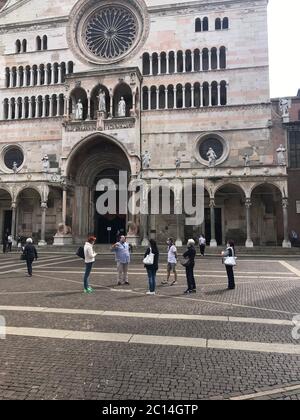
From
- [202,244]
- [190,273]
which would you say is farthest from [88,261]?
[202,244]

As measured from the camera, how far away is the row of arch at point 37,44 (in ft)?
128

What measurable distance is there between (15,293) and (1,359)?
618 centimetres

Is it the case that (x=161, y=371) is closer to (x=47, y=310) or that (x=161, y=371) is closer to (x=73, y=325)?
(x=73, y=325)

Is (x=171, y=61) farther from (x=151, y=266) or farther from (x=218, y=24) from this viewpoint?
(x=151, y=266)

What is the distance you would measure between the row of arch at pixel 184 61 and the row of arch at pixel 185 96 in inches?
63.0

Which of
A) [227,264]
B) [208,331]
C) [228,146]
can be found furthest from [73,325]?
[228,146]

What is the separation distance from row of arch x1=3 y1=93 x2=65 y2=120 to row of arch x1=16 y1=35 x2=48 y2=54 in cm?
543

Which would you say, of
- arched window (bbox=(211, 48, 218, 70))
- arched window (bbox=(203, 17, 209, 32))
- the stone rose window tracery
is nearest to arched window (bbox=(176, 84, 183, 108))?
arched window (bbox=(211, 48, 218, 70))

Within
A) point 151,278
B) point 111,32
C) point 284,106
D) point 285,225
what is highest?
point 111,32

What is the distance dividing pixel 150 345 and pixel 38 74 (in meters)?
37.9

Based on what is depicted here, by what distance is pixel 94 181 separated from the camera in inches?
1511

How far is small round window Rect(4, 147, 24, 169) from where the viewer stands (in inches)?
1511

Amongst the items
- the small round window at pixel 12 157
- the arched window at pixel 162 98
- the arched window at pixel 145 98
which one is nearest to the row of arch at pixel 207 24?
the arched window at pixel 162 98

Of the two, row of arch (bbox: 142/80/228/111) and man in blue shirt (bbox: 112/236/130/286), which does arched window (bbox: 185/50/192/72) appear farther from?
man in blue shirt (bbox: 112/236/130/286)
